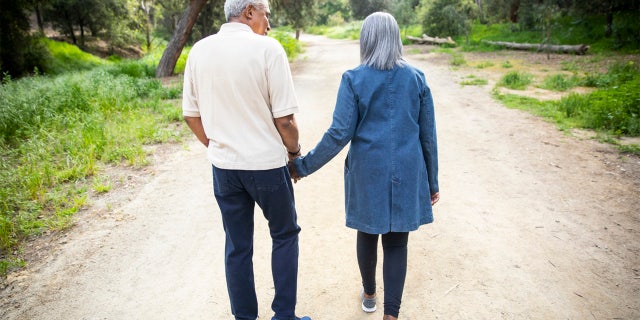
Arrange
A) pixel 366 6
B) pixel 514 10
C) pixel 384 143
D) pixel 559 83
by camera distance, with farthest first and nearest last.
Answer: pixel 366 6, pixel 514 10, pixel 559 83, pixel 384 143

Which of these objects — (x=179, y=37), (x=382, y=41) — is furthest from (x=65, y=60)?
(x=382, y=41)

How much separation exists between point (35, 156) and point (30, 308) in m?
3.28

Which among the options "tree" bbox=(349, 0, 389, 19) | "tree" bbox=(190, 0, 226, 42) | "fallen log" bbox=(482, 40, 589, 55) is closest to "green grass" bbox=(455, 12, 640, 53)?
"fallen log" bbox=(482, 40, 589, 55)

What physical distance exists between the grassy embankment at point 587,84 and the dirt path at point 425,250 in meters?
0.98

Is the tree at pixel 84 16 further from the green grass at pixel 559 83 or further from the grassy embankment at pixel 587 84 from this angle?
the green grass at pixel 559 83

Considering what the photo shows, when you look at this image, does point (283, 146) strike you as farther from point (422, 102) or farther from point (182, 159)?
point (182, 159)

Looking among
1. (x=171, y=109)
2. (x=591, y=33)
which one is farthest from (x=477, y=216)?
(x=591, y=33)

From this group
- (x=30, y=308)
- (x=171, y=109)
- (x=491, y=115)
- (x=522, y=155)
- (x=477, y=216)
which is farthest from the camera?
(x=171, y=109)

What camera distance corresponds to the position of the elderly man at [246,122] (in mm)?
2016

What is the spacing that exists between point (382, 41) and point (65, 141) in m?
5.60

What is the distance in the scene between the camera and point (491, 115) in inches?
285

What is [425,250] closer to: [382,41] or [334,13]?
Answer: [382,41]

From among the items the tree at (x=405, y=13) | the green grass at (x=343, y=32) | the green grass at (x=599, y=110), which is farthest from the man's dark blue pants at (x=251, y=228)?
the green grass at (x=343, y=32)

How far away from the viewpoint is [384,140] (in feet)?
7.06
